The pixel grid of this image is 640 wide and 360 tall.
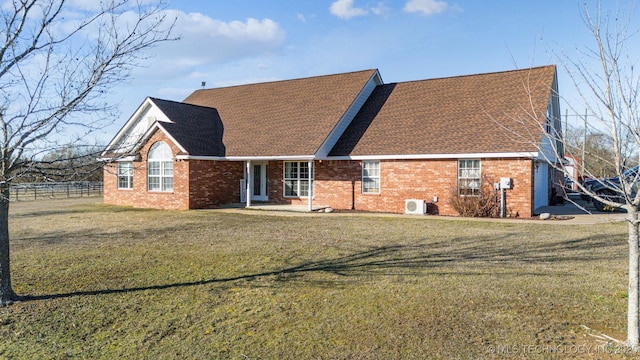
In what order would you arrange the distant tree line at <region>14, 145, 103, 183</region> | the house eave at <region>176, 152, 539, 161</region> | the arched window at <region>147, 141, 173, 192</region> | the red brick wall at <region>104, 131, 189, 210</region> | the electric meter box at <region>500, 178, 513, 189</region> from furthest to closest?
the arched window at <region>147, 141, 173, 192</region>, the red brick wall at <region>104, 131, 189, 210</region>, the electric meter box at <region>500, 178, 513, 189</region>, the house eave at <region>176, 152, 539, 161</region>, the distant tree line at <region>14, 145, 103, 183</region>

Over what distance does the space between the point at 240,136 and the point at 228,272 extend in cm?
1456

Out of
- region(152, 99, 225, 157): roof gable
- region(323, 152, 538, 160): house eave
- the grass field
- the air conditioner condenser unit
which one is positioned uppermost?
region(152, 99, 225, 157): roof gable

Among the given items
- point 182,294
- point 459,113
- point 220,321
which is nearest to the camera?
point 220,321

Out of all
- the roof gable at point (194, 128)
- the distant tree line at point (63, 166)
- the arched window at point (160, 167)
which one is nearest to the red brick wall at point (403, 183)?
the roof gable at point (194, 128)

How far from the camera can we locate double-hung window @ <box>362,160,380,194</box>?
1891 cm

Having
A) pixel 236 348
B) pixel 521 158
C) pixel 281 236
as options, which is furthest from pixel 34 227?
pixel 521 158

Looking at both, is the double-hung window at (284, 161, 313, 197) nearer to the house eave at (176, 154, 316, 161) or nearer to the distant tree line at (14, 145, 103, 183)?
the house eave at (176, 154, 316, 161)

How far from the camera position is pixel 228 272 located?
8.23 meters

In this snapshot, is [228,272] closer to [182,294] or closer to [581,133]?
[182,294]

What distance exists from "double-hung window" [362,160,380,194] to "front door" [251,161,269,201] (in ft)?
17.4

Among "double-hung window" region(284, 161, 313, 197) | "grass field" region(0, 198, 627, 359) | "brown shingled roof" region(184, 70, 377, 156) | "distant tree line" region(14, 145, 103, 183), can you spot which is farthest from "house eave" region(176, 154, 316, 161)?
"distant tree line" region(14, 145, 103, 183)

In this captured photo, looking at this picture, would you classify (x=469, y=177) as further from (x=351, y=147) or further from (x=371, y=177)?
(x=351, y=147)

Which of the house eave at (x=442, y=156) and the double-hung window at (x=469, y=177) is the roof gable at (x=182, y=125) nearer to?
the house eave at (x=442, y=156)

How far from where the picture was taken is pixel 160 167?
67.5 feet
